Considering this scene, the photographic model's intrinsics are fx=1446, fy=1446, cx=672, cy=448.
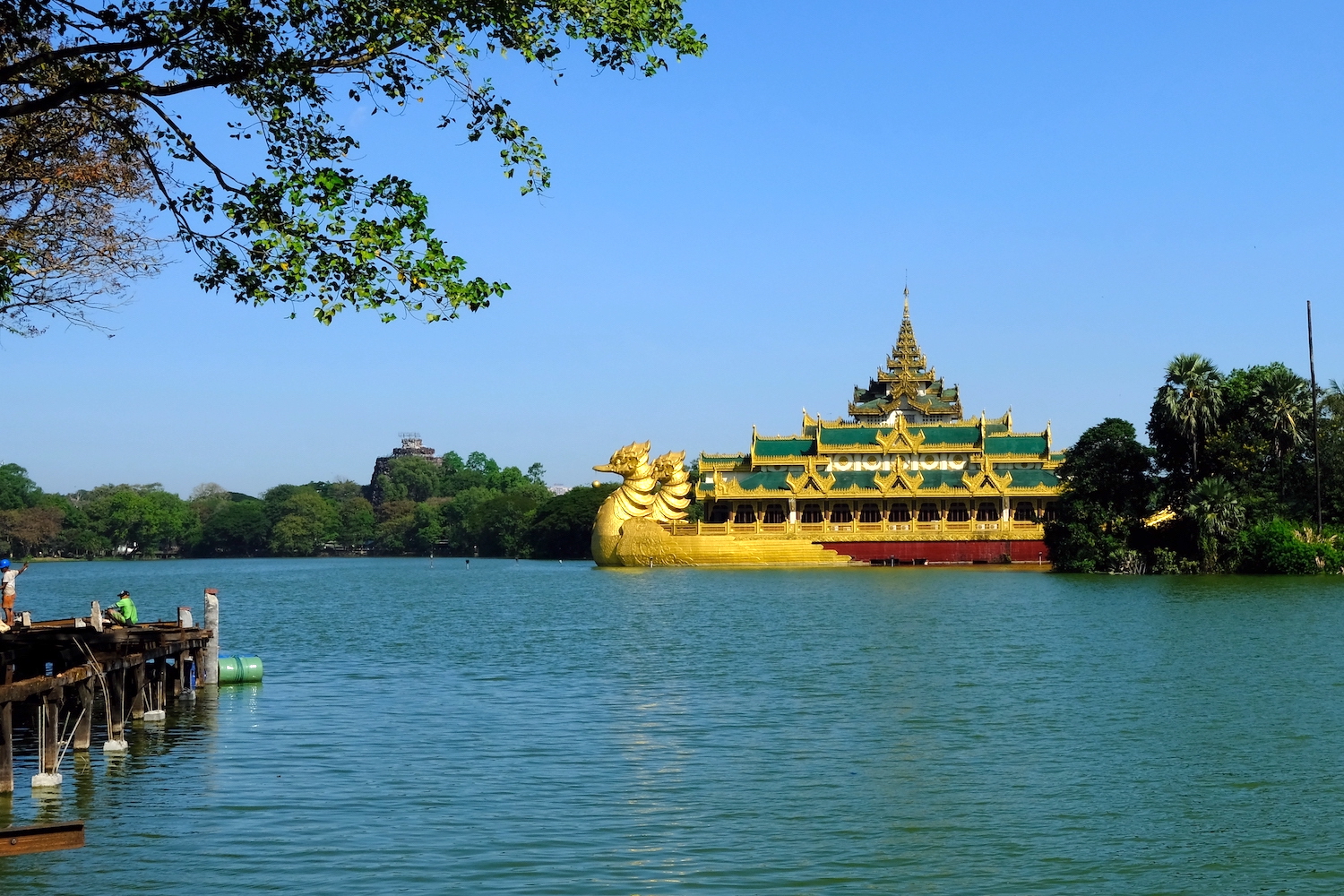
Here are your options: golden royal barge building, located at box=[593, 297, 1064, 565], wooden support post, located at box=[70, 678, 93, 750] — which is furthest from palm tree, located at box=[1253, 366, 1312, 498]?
wooden support post, located at box=[70, 678, 93, 750]

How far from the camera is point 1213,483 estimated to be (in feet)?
180

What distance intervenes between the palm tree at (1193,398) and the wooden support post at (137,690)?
45123 millimetres

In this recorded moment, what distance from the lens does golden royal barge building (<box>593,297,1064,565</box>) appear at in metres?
69.4

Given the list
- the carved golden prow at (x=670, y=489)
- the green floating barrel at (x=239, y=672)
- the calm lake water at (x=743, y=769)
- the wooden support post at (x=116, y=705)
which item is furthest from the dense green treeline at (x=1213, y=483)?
the wooden support post at (x=116, y=705)

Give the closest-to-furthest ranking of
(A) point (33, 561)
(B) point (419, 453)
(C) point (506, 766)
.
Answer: (C) point (506, 766)
(A) point (33, 561)
(B) point (419, 453)

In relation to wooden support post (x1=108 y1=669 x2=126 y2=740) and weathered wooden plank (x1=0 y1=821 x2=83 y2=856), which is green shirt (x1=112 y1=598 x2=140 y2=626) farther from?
weathered wooden plank (x1=0 y1=821 x2=83 y2=856)

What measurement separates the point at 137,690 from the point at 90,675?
3458 mm

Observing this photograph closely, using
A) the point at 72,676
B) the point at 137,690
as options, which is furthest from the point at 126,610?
the point at 72,676

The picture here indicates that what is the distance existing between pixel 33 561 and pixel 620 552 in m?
75.4

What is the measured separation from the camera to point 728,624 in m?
36.8

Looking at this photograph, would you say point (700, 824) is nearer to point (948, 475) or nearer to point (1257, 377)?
point (1257, 377)

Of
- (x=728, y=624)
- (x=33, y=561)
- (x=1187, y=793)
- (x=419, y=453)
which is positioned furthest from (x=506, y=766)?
(x=419, y=453)

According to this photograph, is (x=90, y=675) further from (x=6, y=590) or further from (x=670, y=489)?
(x=670, y=489)

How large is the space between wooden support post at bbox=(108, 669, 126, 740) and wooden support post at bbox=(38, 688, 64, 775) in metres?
2.37
